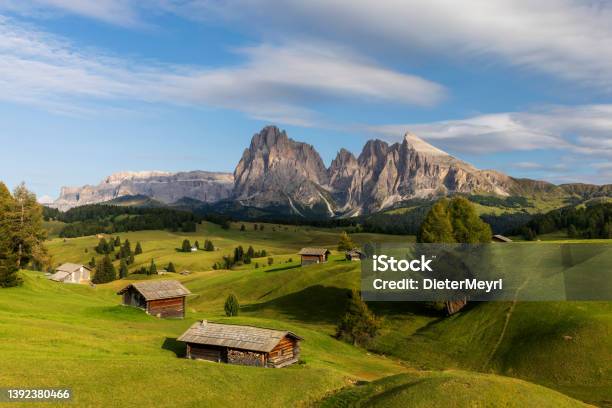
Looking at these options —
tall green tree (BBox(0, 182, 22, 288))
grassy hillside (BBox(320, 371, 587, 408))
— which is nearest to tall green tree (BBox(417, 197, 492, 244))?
grassy hillside (BBox(320, 371, 587, 408))

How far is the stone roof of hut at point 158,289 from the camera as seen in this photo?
232ft

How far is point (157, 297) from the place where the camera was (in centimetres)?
7081

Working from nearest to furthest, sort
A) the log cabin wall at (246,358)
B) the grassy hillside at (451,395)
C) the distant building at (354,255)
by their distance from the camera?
1. the grassy hillside at (451,395)
2. the log cabin wall at (246,358)
3. the distant building at (354,255)

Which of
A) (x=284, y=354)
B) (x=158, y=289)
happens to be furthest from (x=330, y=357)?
(x=158, y=289)

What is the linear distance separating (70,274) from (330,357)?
122967mm

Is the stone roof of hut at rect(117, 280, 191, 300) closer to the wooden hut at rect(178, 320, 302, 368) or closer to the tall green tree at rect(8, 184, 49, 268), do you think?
the tall green tree at rect(8, 184, 49, 268)

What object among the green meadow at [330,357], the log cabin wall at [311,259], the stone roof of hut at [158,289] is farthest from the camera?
the log cabin wall at [311,259]

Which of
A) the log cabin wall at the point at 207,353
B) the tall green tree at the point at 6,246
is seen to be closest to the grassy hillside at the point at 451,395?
the log cabin wall at the point at 207,353

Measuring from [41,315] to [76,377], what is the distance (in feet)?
91.8

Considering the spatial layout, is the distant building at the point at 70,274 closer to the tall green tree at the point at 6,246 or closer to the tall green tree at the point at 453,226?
the tall green tree at the point at 6,246

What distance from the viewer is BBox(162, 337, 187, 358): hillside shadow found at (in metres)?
47.7

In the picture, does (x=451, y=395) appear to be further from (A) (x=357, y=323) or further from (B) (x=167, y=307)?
(B) (x=167, y=307)

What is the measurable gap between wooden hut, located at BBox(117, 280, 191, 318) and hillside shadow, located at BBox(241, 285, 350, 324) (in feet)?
68.0

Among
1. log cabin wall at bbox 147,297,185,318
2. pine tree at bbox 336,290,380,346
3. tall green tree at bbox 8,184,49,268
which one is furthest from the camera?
tall green tree at bbox 8,184,49,268
